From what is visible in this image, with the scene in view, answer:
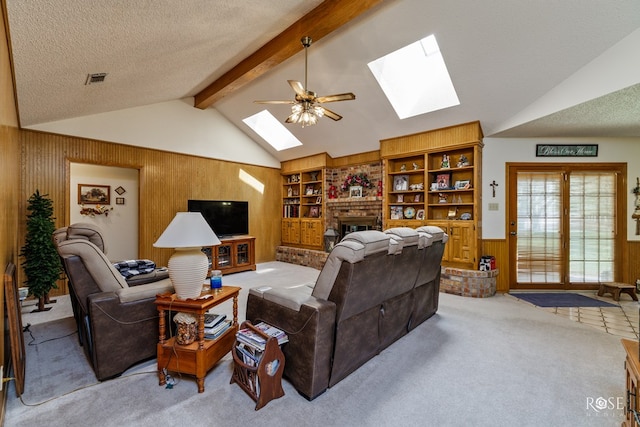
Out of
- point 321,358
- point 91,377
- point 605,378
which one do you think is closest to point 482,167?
point 605,378

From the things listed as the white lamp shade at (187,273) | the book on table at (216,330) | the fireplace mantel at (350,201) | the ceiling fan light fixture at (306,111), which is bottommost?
the book on table at (216,330)

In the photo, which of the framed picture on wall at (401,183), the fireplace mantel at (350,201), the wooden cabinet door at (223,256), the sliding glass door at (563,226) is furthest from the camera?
the fireplace mantel at (350,201)

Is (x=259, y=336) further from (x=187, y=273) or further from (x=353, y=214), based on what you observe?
(x=353, y=214)

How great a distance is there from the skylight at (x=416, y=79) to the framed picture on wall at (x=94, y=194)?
5.40 metres

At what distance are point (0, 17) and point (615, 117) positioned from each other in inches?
246

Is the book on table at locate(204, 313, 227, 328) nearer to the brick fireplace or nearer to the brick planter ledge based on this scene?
the brick planter ledge

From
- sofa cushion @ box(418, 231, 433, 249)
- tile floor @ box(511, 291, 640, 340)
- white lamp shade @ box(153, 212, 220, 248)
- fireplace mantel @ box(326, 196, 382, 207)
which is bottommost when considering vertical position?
tile floor @ box(511, 291, 640, 340)

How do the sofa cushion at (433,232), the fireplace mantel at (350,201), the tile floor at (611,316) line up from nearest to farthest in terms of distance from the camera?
the sofa cushion at (433,232), the tile floor at (611,316), the fireplace mantel at (350,201)

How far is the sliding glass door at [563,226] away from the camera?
15.3 ft

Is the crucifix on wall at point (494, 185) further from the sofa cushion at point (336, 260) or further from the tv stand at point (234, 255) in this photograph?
the tv stand at point (234, 255)

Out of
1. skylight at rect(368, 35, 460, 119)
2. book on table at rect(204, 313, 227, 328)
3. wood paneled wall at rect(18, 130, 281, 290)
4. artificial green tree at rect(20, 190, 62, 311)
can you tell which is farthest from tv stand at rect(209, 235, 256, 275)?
skylight at rect(368, 35, 460, 119)

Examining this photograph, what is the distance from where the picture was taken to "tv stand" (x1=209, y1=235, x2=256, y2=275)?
5.70 meters

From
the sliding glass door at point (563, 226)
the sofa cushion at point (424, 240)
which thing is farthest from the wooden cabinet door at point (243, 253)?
the sliding glass door at point (563, 226)

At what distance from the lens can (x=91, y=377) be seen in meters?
2.12
